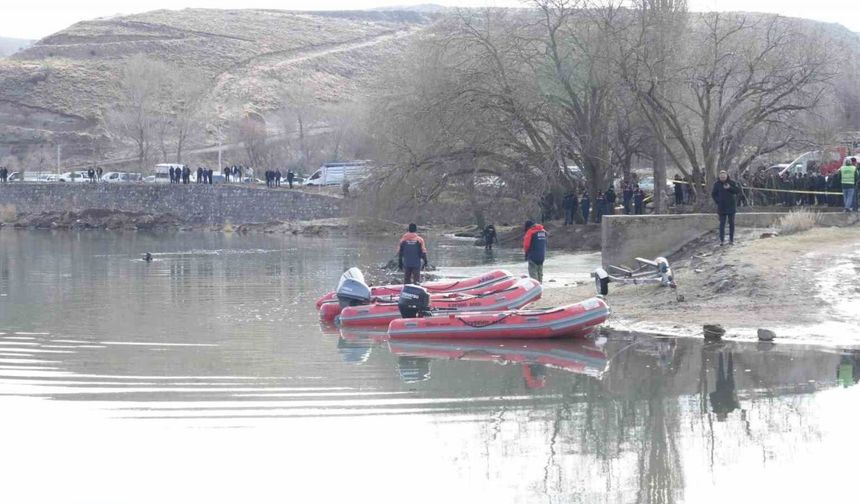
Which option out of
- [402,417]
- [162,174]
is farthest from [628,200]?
[162,174]

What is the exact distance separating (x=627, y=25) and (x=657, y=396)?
87.3ft

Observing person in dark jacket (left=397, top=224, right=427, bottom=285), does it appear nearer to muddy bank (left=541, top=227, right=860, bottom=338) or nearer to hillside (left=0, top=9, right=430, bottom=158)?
muddy bank (left=541, top=227, right=860, bottom=338)

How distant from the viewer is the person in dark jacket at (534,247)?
24203 millimetres

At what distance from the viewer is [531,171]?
45344mm

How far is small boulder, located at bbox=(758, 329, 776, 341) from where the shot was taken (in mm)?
17828

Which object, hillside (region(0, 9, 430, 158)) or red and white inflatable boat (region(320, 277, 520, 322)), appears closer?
red and white inflatable boat (region(320, 277, 520, 322))

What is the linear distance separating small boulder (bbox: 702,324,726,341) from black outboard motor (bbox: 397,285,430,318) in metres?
4.82

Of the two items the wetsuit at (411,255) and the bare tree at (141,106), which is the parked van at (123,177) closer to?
the bare tree at (141,106)

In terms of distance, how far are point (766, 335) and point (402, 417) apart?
659 cm

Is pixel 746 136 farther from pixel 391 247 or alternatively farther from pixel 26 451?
pixel 26 451

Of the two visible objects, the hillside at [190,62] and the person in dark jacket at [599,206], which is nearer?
the person in dark jacket at [599,206]

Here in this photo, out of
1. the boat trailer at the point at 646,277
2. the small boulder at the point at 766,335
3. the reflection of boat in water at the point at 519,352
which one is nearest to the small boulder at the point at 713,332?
the small boulder at the point at 766,335

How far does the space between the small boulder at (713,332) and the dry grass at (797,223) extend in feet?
25.3

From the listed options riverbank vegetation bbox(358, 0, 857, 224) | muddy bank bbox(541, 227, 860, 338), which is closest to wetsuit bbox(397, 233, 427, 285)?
muddy bank bbox(541, 227, 860, 338)
